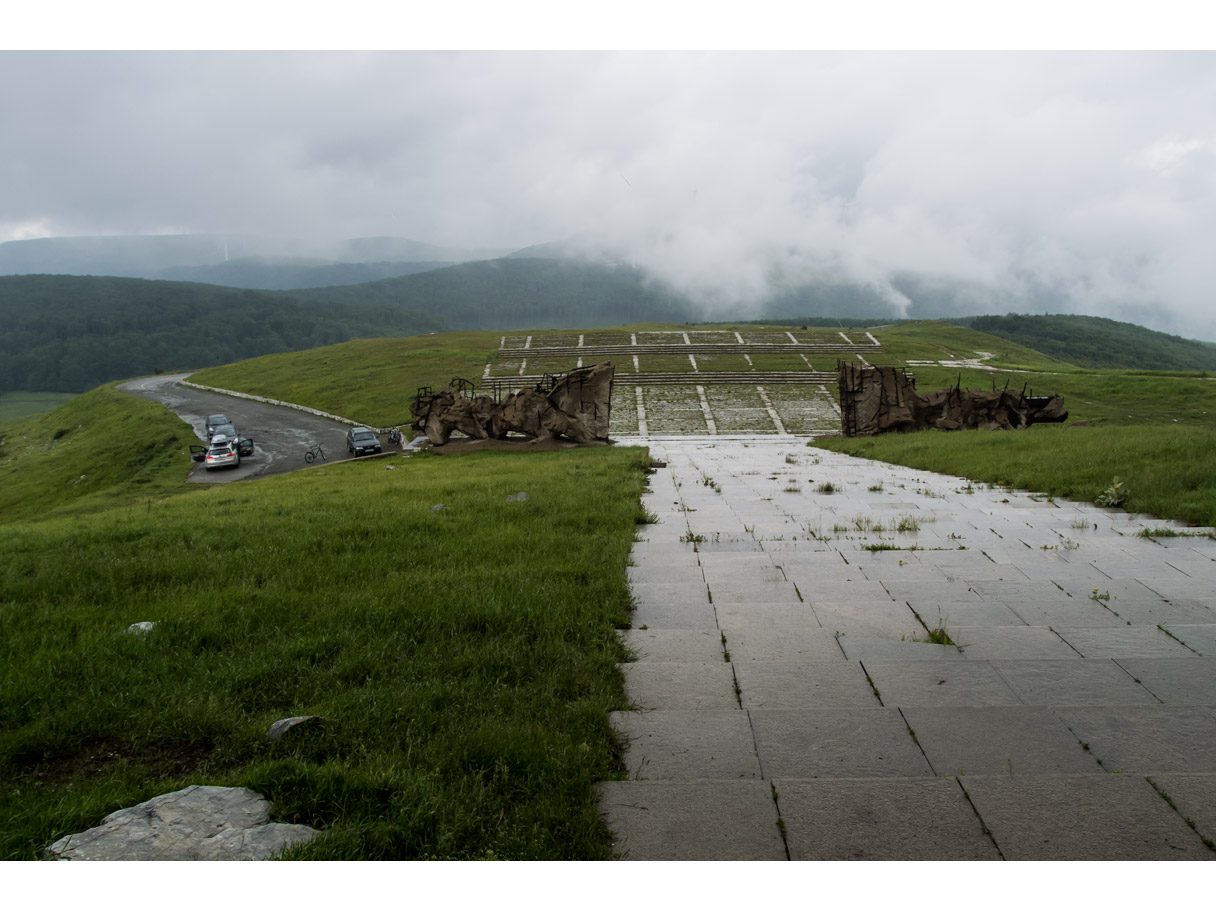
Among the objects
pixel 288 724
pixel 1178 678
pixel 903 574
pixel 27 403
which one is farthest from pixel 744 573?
pixel 27 403

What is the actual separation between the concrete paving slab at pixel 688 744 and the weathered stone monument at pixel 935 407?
23.9 meters

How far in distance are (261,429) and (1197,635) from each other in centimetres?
4848

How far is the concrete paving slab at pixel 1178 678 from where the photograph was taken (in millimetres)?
3992

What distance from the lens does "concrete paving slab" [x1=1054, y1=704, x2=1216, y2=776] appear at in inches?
131

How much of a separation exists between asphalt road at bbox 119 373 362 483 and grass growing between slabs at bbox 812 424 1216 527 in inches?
1056

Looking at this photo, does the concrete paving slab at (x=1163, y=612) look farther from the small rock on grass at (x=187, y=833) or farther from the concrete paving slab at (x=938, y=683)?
the small rock on grass at (x=187, y=833)

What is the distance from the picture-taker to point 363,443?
3253cm

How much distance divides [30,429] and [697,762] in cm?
8005

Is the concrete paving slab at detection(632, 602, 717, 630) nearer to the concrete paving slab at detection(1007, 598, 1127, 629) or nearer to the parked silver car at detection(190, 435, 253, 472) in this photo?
the concrete paving slab at detection(1007, 598, 1127, 629)

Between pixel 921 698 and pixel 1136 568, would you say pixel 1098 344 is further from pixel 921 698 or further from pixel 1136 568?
pixel 921 698

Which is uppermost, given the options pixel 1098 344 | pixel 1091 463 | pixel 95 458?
pixel 1098 344

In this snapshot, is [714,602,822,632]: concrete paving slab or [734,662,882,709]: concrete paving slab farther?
[714,602,822,632]: concrete paving slab

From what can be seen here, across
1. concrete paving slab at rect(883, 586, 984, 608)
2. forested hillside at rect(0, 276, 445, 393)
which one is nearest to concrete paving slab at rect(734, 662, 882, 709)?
concrete paving slab at rect(883, 586, 984, 608)

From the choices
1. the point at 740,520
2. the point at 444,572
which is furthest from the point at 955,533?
the point at 444,572
